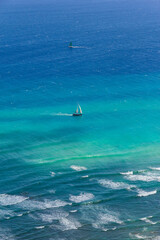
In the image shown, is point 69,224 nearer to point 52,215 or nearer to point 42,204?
point 52,215

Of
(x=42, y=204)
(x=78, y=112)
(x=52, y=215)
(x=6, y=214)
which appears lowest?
(x=52, y=215)

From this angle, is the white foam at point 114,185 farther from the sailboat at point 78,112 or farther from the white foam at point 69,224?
the sailboat at point 78,112

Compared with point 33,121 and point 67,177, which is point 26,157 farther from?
point 33,121

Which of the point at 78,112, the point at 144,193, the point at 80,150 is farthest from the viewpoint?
the point at 78,112

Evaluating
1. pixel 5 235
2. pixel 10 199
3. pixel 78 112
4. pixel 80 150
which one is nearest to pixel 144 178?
pixel 80 150

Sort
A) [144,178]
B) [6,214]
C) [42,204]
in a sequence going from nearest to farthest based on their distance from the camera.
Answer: [6,214]
[42,204]
[144,178]

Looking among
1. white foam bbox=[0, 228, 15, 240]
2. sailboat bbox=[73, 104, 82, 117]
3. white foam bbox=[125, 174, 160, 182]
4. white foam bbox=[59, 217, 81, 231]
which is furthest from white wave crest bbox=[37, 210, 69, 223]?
sailboat bbox=[73, 104, 82, 117]
